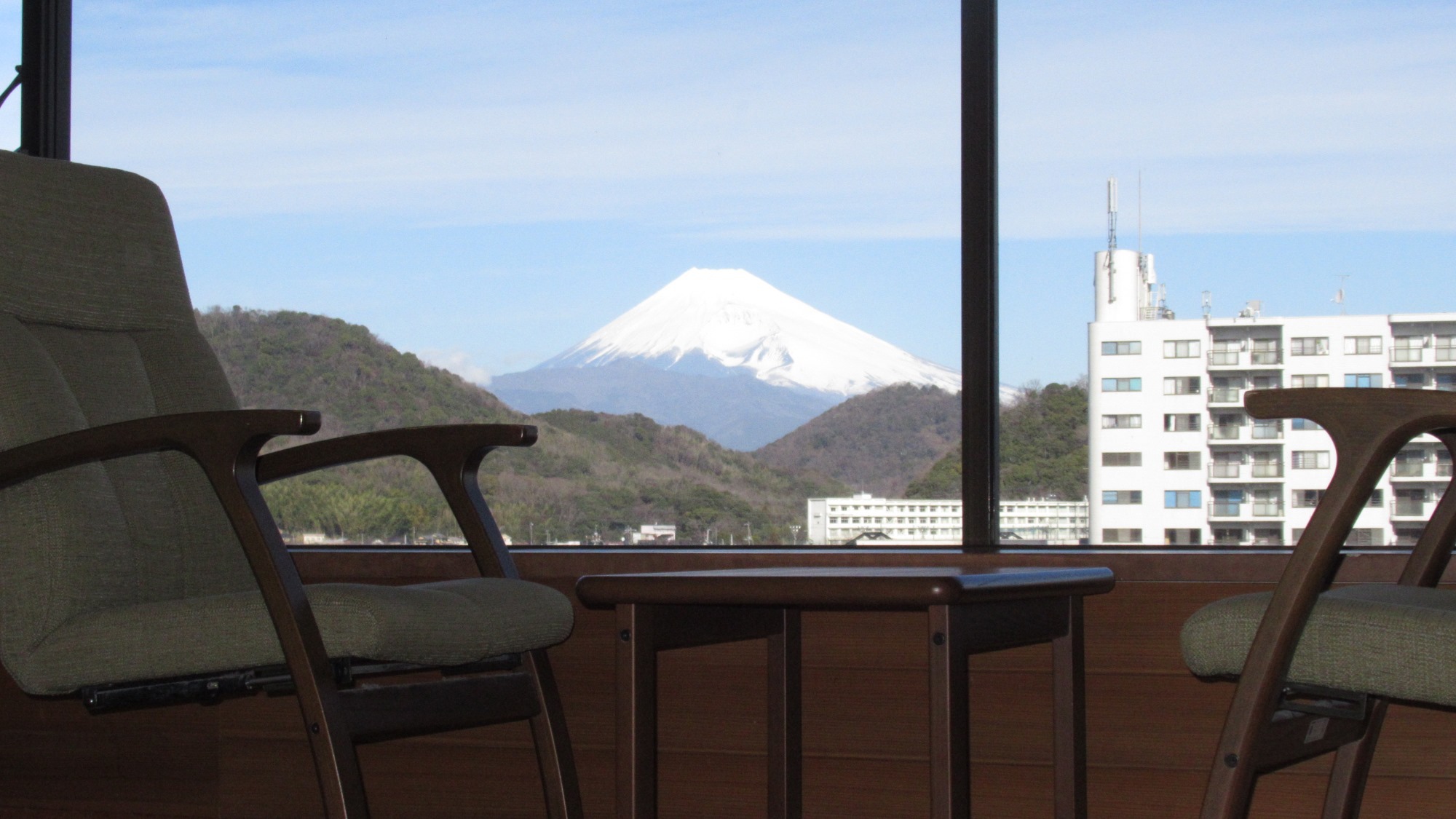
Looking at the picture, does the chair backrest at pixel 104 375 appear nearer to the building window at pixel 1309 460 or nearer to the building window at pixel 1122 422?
the building window at pixel 1122 422

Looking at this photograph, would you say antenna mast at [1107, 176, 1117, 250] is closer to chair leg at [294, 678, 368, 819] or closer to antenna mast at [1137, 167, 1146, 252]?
antenna mast at [1137, 167, 1146, 252]

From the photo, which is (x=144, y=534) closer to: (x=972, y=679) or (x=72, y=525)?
(x=72, y=525)

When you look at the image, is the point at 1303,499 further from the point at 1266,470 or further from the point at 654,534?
the point at 654,534

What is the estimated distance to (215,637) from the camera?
4.82 ft

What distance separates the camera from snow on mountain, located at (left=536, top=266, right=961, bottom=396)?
8.68 feet

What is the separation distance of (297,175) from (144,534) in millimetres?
1236

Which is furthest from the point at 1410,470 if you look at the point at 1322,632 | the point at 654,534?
the point at 654,534

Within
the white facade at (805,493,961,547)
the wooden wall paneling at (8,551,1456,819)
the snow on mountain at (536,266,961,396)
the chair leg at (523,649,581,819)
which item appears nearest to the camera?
the chair leg at (523,649,581,819)

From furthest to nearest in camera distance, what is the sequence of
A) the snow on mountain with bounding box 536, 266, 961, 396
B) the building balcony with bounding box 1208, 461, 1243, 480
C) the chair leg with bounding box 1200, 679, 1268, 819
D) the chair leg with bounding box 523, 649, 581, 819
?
the snow on mountain with bounding box 536, 266, 961, 396
the building balcony with bounding box 1208, 461, 1243, 480
the chair leg with bounding box 523, 649, 581, 819
the chair leg with bounding box 1200, 679, 1268, 819

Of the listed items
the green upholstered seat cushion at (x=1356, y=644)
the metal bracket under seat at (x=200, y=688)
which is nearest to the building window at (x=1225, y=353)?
the green upholstered seat cushion at (x=1356, y=644)

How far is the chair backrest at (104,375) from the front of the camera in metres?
1.62

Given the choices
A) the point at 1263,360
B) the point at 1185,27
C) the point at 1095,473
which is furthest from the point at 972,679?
the point at 1185,27

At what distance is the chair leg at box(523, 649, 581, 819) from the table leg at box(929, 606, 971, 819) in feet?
2.21

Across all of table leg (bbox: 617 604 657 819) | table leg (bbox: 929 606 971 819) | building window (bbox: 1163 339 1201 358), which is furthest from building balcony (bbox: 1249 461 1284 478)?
table leg (bbox: 617 604 657 819)
